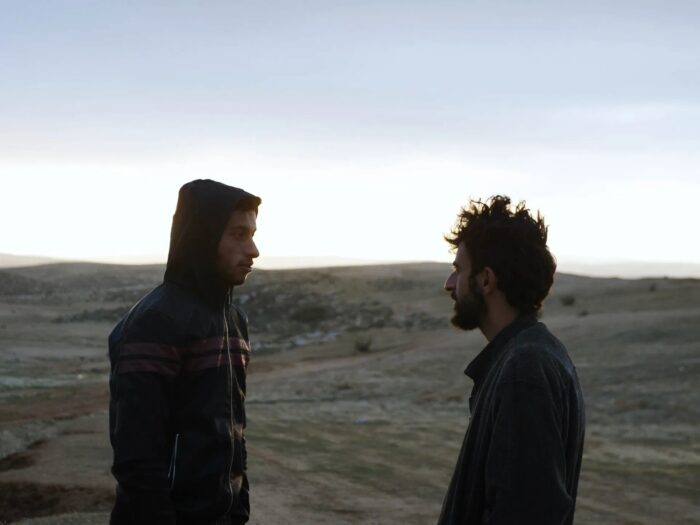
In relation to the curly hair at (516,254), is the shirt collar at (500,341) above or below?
below

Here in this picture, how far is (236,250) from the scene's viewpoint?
4207 millimetres

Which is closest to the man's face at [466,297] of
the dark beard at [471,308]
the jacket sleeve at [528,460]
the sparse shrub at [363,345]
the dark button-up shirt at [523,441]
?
the dark beard at [471,308]

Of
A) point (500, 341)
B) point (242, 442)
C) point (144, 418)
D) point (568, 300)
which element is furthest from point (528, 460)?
point (568, 300)

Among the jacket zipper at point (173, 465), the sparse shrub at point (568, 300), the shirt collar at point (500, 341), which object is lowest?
the jacket zipper at point (173, 465)

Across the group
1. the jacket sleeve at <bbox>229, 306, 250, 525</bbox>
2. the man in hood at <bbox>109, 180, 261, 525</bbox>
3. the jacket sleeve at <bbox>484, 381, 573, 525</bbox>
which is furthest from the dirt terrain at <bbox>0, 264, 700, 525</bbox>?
the jacket sleeve at <bbox>484, 381, 573, 525</bbox>

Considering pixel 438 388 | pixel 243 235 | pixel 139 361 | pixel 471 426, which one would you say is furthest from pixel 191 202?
pixel 438 388

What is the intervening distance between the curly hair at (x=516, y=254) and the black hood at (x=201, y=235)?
3.97ft

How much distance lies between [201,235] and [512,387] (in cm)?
171

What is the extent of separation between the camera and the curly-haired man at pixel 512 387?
2.90 m

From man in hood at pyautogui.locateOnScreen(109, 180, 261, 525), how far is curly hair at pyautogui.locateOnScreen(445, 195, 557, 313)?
3.91 ft

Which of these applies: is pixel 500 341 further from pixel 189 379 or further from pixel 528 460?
pixel 189 379

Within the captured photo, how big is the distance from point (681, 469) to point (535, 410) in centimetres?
1067

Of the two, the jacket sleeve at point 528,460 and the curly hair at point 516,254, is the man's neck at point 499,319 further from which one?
the jacket sleeve at point 528,460

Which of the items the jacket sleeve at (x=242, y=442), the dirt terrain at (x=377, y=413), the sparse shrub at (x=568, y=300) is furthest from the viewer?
the sparse shrub at (x=568, y=300)
